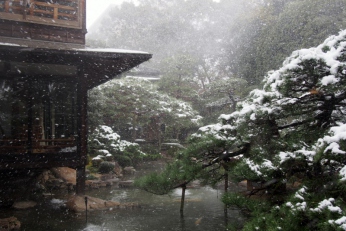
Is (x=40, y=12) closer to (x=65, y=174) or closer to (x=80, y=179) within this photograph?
(x=80, y=179)

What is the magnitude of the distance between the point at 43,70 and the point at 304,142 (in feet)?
23.2

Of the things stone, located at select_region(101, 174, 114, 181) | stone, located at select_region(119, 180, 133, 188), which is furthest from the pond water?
stone, located at select_region(101, 174, 114, 181)

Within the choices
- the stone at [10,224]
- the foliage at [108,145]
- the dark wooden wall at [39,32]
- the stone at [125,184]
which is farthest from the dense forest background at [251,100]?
the dark wooden wall at [39,32]

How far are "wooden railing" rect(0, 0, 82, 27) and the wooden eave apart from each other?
1017mm

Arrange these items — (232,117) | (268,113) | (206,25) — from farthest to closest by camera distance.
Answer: (206,25) < (232,117) < (268,113)

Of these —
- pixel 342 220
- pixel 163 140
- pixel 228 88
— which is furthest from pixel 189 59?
pixel 342 220

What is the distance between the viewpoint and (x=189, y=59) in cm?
2008

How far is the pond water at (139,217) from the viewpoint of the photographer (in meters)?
5.73

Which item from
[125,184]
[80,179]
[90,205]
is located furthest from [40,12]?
[125,184]

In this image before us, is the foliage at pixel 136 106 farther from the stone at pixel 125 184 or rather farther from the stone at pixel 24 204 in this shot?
the stone at pixel 24 204

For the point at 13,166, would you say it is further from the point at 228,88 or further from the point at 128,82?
the point at 228,88

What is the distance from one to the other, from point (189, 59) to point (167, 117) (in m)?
5.19

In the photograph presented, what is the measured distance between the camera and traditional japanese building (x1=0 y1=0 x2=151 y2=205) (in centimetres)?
634

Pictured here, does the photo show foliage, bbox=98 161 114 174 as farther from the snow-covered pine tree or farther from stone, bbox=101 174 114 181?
the snow-covered pine tree
